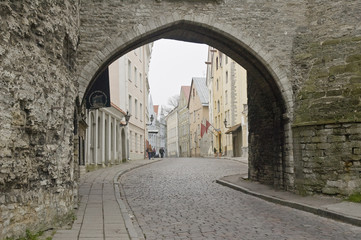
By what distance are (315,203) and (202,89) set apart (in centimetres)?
4786

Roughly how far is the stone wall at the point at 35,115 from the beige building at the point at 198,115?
142 feet

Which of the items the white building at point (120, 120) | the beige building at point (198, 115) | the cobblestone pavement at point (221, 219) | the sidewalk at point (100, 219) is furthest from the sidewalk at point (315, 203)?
the beige building at point (198, 115)

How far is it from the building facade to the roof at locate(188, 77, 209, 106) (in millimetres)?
18005

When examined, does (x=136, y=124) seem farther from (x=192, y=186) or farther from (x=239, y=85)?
(x=192, y=186)

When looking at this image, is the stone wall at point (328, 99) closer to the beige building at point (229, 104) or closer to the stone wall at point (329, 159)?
the stone wall at point (329, 159)

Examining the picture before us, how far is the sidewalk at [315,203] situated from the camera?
6.88m

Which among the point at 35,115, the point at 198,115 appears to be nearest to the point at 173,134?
the point at 198,115

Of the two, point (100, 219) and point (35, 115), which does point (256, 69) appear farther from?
point (35, 115)

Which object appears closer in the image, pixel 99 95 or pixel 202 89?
pixel 99 95

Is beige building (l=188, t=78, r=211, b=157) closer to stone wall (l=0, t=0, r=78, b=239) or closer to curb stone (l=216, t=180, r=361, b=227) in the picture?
curb stone (l=216, t=180, r=361, b=227)

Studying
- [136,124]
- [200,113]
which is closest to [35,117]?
[136,124]

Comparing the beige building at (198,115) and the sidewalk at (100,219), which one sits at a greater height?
the beige building at (198,115)

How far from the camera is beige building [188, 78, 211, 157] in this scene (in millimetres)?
52053

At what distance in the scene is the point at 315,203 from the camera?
8.30 metres
